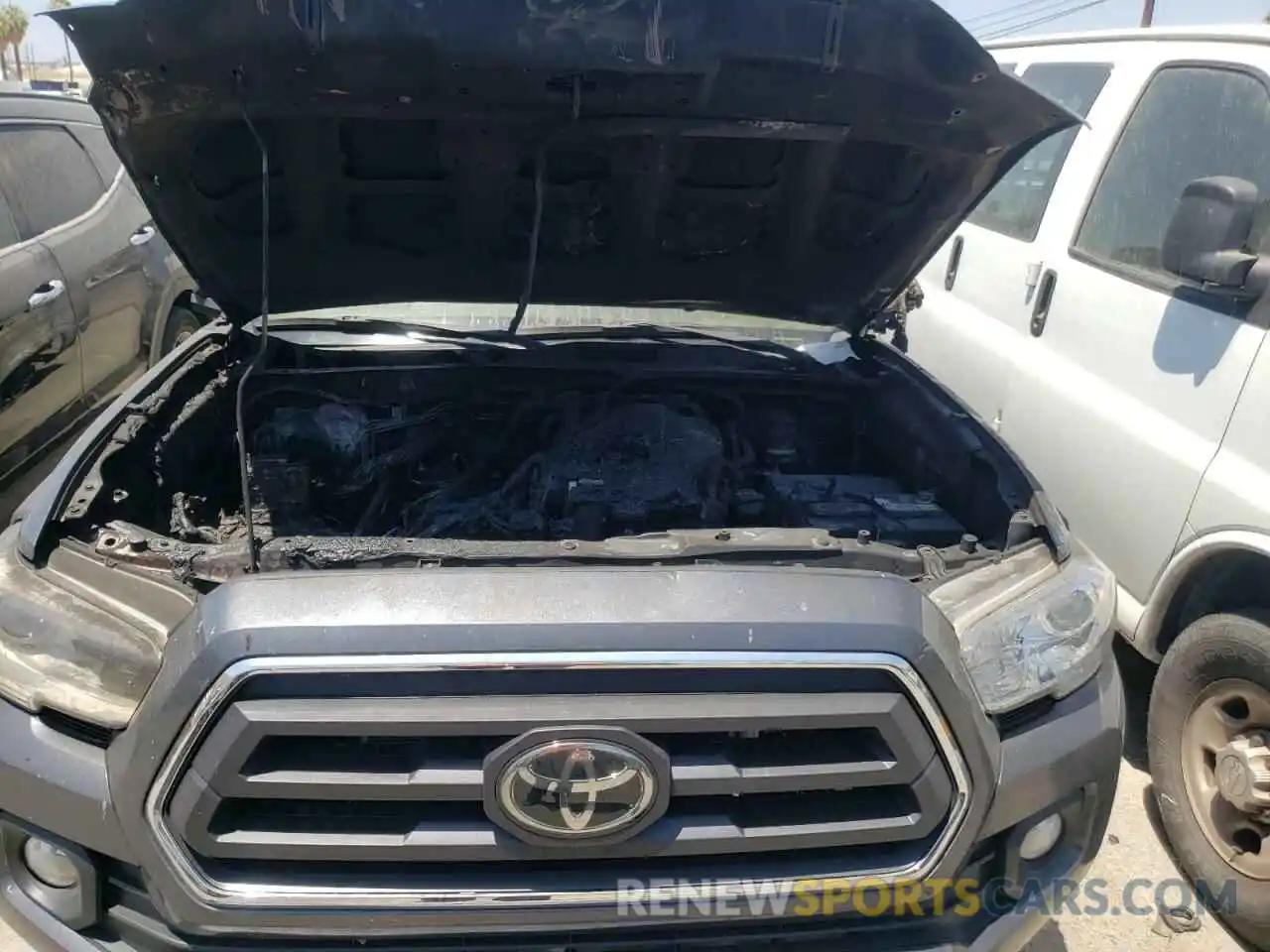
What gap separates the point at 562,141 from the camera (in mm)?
2682

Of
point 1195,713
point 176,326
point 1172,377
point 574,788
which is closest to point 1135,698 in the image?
point 1195,713

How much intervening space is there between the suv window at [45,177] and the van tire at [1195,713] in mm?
4809

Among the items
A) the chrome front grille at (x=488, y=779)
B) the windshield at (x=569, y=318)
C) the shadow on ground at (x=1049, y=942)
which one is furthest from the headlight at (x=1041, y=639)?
the windshield at (x=569, y=318)

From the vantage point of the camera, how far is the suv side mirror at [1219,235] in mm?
2643

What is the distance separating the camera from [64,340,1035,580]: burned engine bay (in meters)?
2.17

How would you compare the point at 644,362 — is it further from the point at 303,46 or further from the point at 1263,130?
the point at 1263,130

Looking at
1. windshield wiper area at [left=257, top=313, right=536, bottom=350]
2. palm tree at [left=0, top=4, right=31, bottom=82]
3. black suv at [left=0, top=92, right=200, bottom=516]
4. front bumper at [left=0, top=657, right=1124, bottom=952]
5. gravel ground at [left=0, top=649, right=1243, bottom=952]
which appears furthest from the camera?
palm tree at [left=0, top=4, right=31, bottom=82]

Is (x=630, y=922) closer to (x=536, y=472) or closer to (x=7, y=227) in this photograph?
(x=536, y=472)

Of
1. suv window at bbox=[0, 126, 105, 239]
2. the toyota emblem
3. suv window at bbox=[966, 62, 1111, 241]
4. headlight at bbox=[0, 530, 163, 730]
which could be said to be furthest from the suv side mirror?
suv window at bbox=[0, 126, 105, 239]

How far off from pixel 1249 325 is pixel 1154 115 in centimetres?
100

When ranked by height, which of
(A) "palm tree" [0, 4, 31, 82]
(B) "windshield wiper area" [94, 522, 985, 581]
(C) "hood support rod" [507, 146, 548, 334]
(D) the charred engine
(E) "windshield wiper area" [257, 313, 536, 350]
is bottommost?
(A) "palm tree" [0, 4, 31, 82]

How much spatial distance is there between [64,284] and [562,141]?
2.97 metres

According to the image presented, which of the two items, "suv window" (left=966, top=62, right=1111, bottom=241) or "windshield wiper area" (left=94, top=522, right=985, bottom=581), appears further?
"suv window" (left=966, top=62, right=1111, bottom=241)

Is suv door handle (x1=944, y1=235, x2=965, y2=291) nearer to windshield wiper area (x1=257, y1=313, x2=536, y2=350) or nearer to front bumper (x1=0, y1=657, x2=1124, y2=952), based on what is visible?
windshield wiper area (x1=257, y1=313, x2=536, y2=350)
